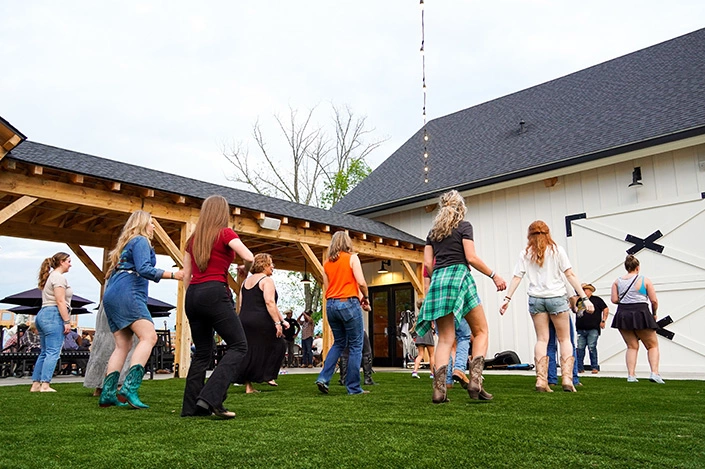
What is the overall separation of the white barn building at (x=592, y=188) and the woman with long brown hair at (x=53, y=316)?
964 centimetres

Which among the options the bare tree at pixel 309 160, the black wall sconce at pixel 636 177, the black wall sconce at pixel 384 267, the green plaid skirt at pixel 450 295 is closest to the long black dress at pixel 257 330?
the green plaid skirt at pixel 450 295

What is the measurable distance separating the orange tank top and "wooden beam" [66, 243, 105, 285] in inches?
317

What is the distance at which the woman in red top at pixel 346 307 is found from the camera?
528 cm

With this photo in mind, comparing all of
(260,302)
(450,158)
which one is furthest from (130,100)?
(260,302)

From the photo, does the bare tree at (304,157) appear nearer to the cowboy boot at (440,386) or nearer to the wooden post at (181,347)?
the wooden post at (181,347)

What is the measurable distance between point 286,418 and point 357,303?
2029 millimetres

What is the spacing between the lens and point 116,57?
57.3 feet

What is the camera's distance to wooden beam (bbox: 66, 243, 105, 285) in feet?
38.2

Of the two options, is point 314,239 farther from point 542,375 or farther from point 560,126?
point 560,126

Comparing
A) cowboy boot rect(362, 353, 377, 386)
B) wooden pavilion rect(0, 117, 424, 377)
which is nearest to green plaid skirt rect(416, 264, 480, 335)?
cowboy boot rect(362, 353, 377, 386)

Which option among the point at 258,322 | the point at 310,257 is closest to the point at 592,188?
the point at 310,257

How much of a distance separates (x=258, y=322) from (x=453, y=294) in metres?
2.55

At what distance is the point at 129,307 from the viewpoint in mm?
4258

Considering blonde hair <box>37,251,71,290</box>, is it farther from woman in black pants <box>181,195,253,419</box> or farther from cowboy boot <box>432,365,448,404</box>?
cowboy boot <box>432,365,448,404</box>
